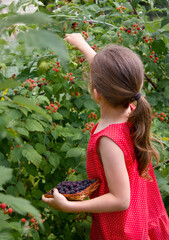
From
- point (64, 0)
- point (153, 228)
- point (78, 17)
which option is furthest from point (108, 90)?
A: point (64, 0)

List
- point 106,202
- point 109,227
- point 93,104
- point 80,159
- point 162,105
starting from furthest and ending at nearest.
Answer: point 162,105 < point 93,104 < point 80,159 < point 109,227 < point 106,202

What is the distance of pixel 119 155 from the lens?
1625 millimetres

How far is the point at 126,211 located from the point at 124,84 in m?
0.69

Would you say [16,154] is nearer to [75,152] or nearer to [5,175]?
[75,152]

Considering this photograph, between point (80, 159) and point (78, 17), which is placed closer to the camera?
point (80, 159)

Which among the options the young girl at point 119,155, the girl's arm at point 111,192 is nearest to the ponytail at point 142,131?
the young girl at point 119,155

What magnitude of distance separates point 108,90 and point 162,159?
42.0 inches

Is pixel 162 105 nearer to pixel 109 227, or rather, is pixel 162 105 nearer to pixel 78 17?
pixel 78 17

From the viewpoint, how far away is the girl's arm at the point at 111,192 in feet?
5.22

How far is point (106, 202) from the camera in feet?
5.30

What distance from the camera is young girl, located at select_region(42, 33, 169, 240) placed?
1616 mm

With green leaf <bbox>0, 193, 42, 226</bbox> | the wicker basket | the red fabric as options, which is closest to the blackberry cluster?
the wicker basket

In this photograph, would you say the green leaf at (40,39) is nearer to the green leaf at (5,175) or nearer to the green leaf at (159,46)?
the green leaf at (5,175)

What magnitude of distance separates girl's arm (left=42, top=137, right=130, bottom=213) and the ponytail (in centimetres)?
20
